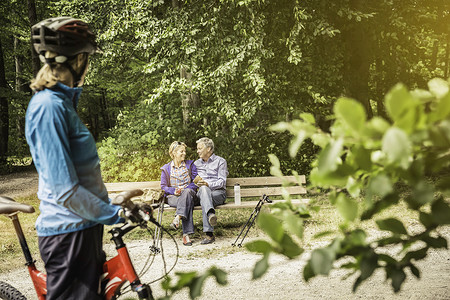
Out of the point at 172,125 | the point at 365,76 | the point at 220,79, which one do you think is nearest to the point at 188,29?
the point at 220,79

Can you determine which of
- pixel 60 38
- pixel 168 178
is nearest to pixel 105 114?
pixel 168 178

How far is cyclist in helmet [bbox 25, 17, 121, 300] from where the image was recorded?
1.87 meters

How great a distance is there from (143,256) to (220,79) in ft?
13.7

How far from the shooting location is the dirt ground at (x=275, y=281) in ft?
14.9

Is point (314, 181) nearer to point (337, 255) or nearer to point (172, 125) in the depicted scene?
point (337, 255)

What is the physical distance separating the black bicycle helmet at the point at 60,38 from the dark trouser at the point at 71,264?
0.87m

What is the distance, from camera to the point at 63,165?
1856mm

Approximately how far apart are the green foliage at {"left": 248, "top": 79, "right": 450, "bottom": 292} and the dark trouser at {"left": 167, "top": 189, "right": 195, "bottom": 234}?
20.1ft

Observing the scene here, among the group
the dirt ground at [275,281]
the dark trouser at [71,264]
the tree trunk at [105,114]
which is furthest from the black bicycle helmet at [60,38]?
the tree trunk at [105,114]

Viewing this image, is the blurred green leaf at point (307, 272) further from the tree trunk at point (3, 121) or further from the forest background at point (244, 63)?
the tree trunk at point (3, 121)

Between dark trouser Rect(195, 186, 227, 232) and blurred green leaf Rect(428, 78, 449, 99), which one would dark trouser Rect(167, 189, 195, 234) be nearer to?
dark trouser Rect(195, 186, 227, 232)

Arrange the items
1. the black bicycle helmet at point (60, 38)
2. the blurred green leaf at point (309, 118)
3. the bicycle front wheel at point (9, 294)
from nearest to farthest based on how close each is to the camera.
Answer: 1. the blurred green leaf at point (309, 118)
2. the black bicycle helmet at point (60, 38)
3. the bicycle front wheel at point (9, 294)

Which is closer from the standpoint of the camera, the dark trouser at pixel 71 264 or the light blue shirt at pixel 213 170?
the dark trouser at pixel 71 264

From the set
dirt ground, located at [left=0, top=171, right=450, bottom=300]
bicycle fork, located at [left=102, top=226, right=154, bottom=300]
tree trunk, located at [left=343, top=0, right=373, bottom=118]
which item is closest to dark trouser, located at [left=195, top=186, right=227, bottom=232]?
dirt ground, located at [left=0, top=171, right=450, bottom=300]
